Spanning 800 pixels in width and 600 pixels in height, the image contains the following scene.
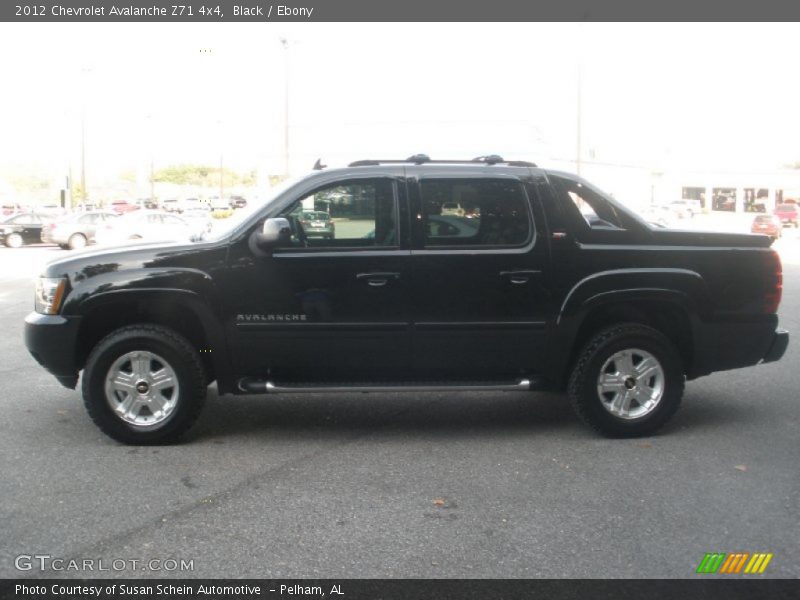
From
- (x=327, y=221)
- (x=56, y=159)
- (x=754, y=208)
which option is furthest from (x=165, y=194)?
(x=327, y=221)

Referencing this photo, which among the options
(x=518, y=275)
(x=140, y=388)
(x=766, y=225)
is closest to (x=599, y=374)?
(x=518, y=275)

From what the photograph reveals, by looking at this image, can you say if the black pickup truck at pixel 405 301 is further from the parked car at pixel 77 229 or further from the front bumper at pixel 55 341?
the parked car at pixel 77 229

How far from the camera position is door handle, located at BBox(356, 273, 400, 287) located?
18.8 feet

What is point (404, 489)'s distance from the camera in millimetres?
4938

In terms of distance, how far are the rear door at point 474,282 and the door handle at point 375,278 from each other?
196 mm

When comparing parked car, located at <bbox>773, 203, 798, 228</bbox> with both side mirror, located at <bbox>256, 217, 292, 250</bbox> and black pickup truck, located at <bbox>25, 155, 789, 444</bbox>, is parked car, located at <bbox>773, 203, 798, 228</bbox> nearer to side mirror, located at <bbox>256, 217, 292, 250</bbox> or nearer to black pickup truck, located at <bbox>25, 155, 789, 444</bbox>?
black pickup truck, located at <bbox>25, 155, 789, 444</bbox>

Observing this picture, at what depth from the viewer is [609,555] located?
13.1ft

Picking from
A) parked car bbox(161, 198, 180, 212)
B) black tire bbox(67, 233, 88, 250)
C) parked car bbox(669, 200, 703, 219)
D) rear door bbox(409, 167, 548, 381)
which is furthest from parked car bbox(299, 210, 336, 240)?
parked car bbox(161, 198, 180, 212)

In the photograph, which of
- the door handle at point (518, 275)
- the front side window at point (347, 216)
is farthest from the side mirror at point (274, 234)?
the door handle at point (518, 275)

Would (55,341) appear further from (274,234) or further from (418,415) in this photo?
(418,415)

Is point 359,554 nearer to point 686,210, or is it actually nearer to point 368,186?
point 368,186

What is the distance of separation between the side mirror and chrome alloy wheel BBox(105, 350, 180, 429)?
1.07 metres
